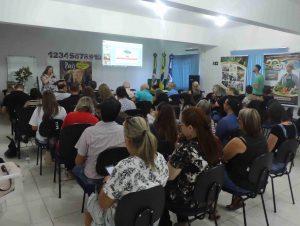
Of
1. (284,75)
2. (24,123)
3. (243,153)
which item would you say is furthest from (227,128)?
(284,75)

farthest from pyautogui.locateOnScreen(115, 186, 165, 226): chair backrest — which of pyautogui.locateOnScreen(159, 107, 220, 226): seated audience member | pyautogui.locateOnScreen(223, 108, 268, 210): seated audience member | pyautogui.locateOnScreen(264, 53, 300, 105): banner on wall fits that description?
pyautogui.locateOnScreen(264, 53, 300, 105): banner on wall

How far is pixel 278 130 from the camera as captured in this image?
9.66 feet

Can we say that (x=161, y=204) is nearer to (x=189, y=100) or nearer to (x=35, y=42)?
(x=189, y=100)

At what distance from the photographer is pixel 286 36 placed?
709cm

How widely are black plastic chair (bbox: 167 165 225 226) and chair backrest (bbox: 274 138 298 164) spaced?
1.06 m

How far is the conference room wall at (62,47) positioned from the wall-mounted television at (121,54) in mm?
412

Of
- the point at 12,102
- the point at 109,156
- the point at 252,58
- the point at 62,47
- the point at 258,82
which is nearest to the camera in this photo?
the point at 109,156

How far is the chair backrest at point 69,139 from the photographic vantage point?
8.90 feet

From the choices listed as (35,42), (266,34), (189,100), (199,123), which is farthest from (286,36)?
(35,42)

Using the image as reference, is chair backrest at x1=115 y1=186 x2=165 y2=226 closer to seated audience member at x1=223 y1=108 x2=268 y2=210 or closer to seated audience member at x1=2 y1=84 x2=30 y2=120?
seated audience member at x1=223 y1=108 x2=268 y2=210

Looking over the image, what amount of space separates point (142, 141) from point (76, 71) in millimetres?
7454

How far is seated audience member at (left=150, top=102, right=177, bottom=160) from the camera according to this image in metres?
2.40

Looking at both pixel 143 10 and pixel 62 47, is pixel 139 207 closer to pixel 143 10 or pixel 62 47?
pixel 143 10

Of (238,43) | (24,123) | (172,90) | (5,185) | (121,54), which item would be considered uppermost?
(238,43)
